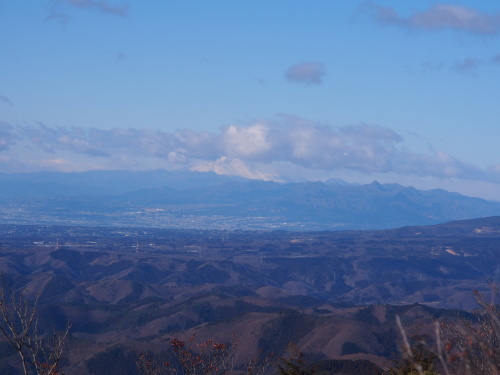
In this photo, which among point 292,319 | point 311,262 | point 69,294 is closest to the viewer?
point 292,319

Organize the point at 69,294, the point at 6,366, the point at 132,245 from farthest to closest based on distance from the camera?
the point at 132,245 → the point at 69,294 → the point at 6,366

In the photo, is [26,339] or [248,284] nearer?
[26,339]

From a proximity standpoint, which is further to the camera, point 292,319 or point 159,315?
point 159,315

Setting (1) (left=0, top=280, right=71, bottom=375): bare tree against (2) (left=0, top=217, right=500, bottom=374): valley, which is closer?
(1) (left=0, top=280, right=71, bottom=375): bare tree

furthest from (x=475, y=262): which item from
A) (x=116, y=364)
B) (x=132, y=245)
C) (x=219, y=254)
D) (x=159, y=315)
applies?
(x=116, y=364)

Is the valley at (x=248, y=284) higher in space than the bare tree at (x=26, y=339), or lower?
lower

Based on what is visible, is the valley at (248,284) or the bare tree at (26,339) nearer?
the bare tree at (26,339)

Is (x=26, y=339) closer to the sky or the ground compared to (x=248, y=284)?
closer to the sky

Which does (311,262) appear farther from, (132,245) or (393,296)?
(132,245)

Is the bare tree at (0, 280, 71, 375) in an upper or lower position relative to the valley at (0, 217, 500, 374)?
upper

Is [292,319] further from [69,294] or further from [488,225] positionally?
[488,225]
